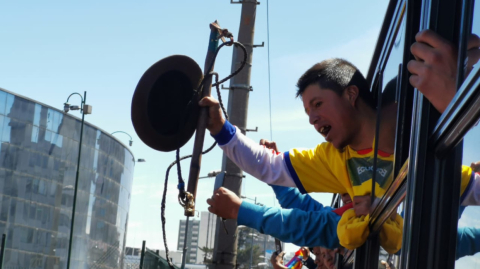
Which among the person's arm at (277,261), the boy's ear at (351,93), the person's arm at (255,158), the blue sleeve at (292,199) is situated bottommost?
the person's arm at (277,261)

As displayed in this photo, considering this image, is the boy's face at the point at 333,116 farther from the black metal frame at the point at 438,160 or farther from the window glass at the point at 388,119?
the black metal frame at the point at 438,160

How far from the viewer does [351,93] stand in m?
2.94

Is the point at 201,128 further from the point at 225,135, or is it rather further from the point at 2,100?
the point at 2,100

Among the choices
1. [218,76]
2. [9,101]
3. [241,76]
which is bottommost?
[218,76]

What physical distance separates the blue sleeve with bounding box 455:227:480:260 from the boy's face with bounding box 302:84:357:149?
1465 mm

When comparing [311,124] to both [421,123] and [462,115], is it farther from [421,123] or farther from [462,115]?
[462,115]

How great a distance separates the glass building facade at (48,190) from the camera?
121 feet

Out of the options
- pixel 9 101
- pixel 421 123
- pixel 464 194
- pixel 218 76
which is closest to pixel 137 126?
pixel 218 76

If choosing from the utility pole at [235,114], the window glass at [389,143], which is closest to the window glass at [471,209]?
the window glass at [389,143]

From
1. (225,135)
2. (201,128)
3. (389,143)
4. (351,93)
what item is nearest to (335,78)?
(351,93)

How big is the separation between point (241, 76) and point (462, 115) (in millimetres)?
8365

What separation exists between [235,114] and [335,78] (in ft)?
21.4

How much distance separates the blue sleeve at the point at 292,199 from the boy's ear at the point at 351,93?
1235 millimetres

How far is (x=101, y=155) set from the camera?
45281 millimetres
